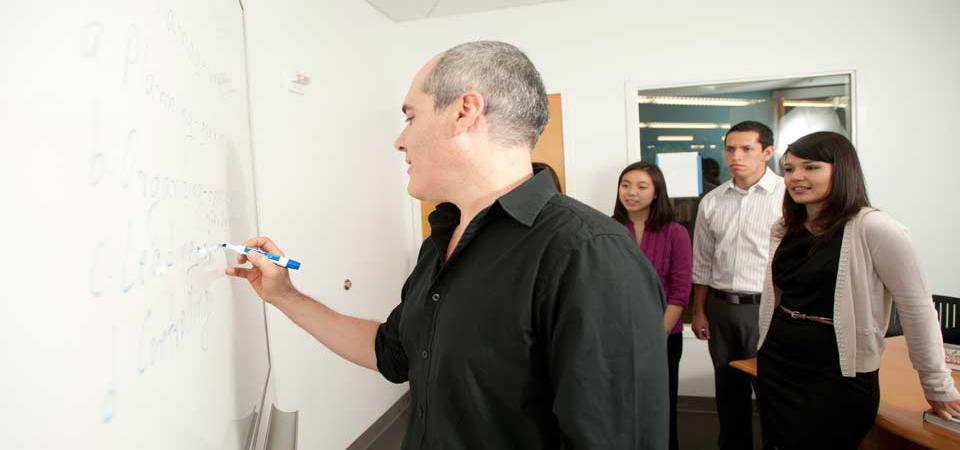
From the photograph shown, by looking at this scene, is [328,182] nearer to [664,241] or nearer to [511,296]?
[664,241]

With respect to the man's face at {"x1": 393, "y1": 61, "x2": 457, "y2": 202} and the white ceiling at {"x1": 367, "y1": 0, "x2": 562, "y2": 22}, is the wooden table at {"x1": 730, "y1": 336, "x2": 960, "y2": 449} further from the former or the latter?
the white ceiling at {"x1": 367, "y1": 0, "x2": 562, "y2": 22}

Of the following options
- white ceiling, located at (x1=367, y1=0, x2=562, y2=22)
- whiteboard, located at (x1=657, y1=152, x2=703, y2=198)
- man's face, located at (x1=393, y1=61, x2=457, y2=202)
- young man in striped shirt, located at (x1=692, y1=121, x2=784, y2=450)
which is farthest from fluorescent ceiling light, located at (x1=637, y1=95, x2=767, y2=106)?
man's face, located at (x1=393, y1=61, x2=457, y2=202)

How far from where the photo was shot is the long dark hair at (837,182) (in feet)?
5.22

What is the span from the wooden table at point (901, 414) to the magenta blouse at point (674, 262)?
56cm

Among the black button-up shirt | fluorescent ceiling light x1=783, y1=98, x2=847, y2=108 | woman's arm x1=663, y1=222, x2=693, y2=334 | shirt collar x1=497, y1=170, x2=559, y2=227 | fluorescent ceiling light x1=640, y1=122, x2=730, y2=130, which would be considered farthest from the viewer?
fluorescent ceiling light x1=640, y1=122, x2=730, y2=130

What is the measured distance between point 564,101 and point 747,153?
1221mm

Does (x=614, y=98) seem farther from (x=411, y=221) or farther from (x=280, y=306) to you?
(x=280, y=306)

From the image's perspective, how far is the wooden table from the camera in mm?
1330

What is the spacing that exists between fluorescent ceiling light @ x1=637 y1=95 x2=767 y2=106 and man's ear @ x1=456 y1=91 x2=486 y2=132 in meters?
2.65

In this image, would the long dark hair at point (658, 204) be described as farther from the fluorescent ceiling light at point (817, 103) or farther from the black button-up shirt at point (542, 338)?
the black button-up shirt at point (542, 338)

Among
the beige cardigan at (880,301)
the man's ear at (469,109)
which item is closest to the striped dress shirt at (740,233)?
the beige cardigan at (880,301)

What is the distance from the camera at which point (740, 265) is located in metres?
2.59

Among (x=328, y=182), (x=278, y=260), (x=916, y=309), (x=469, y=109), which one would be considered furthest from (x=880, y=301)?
(x=328, y=182)

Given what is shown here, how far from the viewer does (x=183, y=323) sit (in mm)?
625
